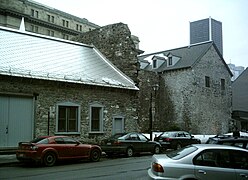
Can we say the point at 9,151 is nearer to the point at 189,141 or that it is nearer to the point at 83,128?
the point at 83,128

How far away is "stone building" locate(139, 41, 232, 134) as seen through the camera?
3828 centimetres

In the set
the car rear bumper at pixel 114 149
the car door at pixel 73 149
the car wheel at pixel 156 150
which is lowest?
the car wheel at pixel 156 150

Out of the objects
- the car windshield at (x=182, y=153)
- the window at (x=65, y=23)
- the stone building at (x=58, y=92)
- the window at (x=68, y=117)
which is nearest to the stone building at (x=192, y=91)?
the stone building at (x=58, y=92)

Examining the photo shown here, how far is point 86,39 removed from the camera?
3350cm

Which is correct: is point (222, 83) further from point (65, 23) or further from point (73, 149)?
point (65, 23)

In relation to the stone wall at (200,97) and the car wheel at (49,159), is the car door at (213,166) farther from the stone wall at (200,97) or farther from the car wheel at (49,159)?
the stone wall at (200,97)

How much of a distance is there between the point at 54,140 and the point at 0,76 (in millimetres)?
5764

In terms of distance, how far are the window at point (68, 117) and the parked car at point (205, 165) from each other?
14021 millimetres

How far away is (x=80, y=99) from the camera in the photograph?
2264 centimetres

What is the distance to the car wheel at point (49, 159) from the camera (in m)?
15.1

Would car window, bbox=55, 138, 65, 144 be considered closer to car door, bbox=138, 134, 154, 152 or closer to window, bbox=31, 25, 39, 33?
car door, bbox=138, 134, 154, 152

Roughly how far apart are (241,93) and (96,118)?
123ft

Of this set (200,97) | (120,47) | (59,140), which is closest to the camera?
(59,140)

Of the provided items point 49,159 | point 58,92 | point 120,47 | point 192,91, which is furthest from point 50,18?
point 49,159
